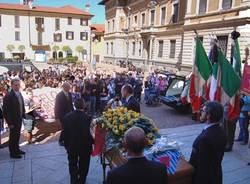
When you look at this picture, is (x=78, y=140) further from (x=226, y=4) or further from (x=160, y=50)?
(x=160, y=50)

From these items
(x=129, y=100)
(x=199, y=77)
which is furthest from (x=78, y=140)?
(x=199, y=77)

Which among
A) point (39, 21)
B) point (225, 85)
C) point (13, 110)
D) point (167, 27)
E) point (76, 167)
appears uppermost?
point (39, 21)

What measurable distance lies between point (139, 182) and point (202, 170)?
1373 millimetres

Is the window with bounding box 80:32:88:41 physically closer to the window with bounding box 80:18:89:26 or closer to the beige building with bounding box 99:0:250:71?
the window with bounding box 80:18:89:26

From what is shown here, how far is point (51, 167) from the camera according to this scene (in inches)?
233

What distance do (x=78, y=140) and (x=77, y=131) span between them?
162mm

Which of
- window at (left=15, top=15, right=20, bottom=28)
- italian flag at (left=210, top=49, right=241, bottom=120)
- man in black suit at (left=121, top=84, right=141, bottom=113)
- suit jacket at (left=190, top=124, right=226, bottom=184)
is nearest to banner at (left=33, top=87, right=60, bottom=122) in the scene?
man in black suit at (left=121, top=84, right=141, bottom=113)

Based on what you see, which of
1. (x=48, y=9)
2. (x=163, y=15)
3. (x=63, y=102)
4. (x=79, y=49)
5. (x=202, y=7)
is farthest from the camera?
(x=79, y=49)

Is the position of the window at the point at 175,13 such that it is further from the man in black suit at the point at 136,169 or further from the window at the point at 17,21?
the window at the point at 17,21

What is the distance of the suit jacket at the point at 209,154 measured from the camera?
340cm

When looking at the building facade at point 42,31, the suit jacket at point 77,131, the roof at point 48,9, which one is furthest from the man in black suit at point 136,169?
the roof at point 48,9

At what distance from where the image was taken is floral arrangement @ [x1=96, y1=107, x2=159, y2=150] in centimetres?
404

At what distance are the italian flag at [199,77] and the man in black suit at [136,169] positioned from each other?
3.40 meters

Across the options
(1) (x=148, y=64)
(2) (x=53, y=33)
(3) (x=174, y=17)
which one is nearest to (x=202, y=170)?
(3) (x=174, y=17)
